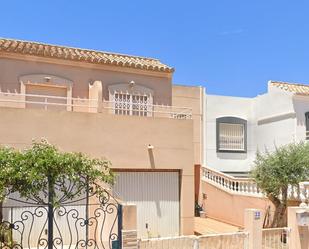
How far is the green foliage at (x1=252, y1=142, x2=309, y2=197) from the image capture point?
15.9 meters

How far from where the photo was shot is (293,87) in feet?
83.3

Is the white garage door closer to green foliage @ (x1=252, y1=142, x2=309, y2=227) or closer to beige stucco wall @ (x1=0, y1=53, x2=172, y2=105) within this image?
green foliage @ (x1=252, y1=142, x2=309, y2=227)

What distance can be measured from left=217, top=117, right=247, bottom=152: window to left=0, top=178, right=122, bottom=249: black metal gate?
12770 millimetres

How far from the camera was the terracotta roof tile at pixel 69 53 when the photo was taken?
1630 centimetres

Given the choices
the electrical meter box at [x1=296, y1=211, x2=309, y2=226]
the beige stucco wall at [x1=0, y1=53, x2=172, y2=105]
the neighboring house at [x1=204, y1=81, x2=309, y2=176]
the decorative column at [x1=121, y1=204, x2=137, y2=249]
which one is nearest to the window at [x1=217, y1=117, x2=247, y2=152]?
the neighboring house at [x1=204, y1=81, x2=309, y2=176]

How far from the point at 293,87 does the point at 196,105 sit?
6.66 metres

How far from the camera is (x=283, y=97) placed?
23938mm

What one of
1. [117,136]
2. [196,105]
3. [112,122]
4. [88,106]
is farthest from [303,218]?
[196,105]

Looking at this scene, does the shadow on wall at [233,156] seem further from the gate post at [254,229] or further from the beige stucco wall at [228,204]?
the gate post at [254,229]

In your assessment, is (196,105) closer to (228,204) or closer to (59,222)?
(228,204)

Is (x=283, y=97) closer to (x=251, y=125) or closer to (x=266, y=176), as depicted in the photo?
(x=251, y=125)

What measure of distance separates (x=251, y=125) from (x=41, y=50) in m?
14.8

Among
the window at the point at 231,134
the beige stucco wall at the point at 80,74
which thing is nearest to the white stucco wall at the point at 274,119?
the window at the point at 231,134

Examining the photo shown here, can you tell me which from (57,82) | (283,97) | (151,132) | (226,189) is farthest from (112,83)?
(283,97)
